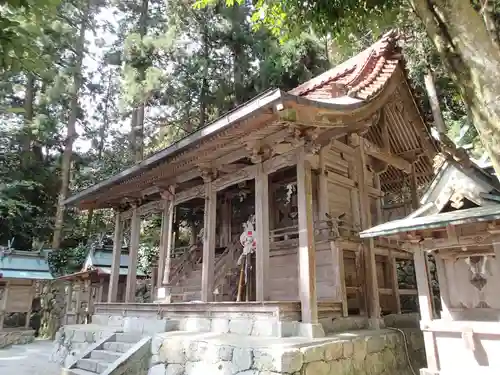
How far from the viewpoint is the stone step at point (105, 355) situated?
Answer: 6917 mm

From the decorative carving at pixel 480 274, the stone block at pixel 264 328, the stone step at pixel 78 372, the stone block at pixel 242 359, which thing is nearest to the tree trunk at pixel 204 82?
the stone step at pixel 78 372

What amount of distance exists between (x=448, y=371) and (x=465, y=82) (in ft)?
12.6

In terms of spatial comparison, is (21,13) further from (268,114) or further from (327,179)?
(327,179)

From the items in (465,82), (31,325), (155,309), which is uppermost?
(465,82)

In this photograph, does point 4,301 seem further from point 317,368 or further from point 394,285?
point 317,368

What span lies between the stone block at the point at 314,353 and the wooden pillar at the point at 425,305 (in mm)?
1403

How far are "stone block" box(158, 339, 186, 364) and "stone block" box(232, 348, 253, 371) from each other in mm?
1245

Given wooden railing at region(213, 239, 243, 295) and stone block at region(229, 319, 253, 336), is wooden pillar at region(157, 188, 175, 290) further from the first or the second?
stone block at region(229, 319, 253, 336)

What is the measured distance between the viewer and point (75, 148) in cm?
2508

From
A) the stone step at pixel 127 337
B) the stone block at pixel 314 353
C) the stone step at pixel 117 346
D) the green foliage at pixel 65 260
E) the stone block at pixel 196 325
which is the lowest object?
the stone step at pixel 117 346

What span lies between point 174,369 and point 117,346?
76.7 inches

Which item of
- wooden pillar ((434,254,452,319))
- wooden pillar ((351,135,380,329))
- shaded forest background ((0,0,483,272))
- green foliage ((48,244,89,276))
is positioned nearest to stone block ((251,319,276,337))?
wooden pillar ((351,135,380,329))

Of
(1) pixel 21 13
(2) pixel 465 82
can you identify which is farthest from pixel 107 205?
(2) pixel 465 82

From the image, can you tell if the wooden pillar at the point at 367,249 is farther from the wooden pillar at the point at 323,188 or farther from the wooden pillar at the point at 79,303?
the wooden pillar at the point at 79,303
